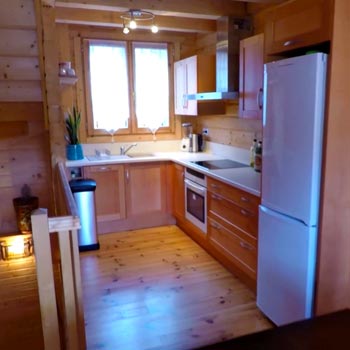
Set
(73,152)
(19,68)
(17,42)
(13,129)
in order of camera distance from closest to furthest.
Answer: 1. (17,42)
2. (19,68)
3. (13,129)
4. (73,152)

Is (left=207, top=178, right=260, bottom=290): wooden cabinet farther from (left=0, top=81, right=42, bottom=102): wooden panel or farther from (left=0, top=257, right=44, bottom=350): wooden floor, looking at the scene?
(left=0, top=81, right=42, bottom=102): wooden panel

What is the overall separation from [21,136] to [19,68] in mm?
1329

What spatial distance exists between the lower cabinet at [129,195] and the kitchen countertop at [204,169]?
0.22ft

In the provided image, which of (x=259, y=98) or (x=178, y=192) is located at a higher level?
(x=259, y=98)

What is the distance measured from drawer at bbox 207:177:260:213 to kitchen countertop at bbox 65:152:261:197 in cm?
5

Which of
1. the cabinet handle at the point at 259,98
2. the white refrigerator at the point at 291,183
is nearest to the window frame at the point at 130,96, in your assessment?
the cabinet handle at the point at 259,98

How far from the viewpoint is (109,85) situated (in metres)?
4.40

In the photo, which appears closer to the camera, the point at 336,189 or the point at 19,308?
the point at 336,189

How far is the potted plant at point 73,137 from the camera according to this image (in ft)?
13.6

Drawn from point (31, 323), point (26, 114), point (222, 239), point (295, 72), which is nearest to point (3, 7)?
point (26, 114)

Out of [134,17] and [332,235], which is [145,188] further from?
[332,235]

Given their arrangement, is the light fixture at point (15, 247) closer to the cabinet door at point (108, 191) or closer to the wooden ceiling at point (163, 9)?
the cabinet door at point (108, 191)

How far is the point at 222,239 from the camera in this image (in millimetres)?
3184

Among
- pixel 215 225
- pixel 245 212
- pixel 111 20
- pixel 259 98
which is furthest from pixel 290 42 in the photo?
pixel 111 20
